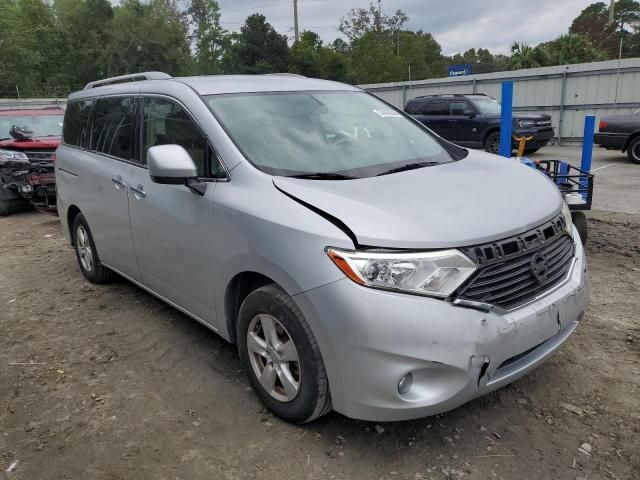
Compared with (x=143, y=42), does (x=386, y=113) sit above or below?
below

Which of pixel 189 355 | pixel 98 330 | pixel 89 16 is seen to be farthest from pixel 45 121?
pixel 89 16

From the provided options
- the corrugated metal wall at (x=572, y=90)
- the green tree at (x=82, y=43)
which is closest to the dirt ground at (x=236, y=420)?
the corrugated metal wall at (x=572, y=90)

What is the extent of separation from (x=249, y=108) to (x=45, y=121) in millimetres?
8373

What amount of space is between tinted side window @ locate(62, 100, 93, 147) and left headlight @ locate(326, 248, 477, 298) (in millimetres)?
3555

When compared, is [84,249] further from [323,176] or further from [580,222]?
[580,222]

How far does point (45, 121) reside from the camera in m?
10.2

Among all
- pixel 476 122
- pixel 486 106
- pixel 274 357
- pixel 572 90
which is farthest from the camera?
pixel 572 90

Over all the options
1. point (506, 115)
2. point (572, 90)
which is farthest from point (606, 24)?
point (506, 115)

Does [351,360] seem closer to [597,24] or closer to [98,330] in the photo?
[98,330]

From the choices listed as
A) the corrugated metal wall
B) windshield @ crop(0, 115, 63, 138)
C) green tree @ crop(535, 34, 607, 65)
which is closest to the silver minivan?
windshield @ crop(0, 115, 63, 138)

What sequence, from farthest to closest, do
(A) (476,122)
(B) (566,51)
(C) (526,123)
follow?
1. (B) (566,51)
2. (A) (476,122)
3. (C) (526,123)

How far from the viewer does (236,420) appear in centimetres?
296

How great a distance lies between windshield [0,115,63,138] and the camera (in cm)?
983

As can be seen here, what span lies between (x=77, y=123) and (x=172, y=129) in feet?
6.91
